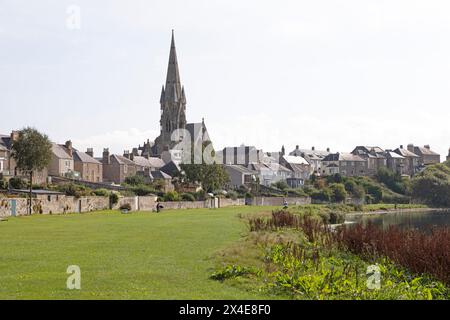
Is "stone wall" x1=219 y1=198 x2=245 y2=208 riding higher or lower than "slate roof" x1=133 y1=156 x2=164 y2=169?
lower

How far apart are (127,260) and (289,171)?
139 m

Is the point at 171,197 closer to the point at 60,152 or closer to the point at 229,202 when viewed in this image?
the point at 229,202

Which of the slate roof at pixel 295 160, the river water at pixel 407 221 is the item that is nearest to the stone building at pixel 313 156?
the slate roof at pixel 295 160

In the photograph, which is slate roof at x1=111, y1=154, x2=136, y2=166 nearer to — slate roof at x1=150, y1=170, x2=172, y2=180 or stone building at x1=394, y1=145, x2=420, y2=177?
slate roof at x1=150, y1=170, x2=172, y2=180

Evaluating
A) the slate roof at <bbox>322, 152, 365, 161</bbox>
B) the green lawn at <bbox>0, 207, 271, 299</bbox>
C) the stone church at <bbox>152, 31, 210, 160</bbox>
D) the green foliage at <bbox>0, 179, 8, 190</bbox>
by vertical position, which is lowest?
the green lawn at <bbox>0, 207, 271, 299</bbox>

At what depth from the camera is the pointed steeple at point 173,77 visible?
517 ft

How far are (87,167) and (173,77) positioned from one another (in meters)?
56.0

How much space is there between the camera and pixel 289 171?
157m

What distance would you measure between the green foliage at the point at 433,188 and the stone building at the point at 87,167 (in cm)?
6396

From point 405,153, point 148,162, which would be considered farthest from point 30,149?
point 405,153

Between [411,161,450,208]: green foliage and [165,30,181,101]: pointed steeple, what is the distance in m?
65.7

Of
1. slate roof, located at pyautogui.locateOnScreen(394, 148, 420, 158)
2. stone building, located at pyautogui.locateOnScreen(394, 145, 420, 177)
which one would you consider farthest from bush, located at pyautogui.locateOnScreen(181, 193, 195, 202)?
slate roof, located at pyautogui.locateOnScreen(394, 148, 420, 158)

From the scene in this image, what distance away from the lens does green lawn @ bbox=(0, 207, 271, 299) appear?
1403 centimetres
